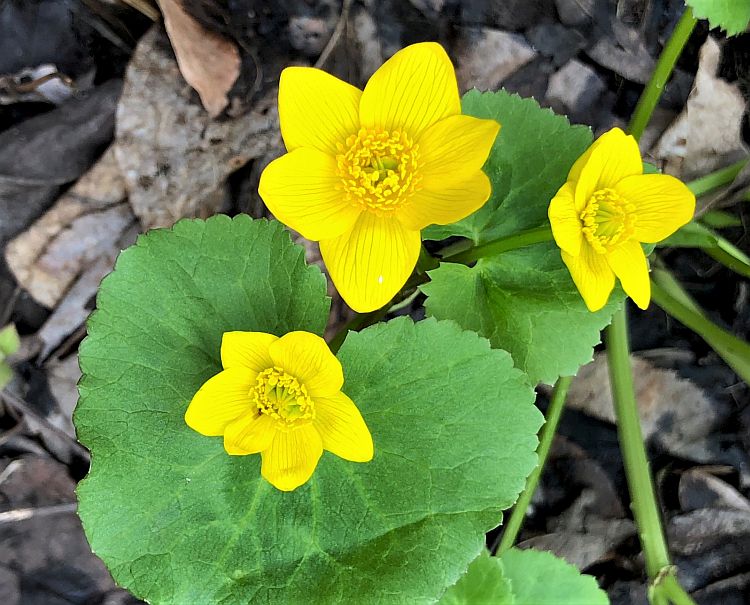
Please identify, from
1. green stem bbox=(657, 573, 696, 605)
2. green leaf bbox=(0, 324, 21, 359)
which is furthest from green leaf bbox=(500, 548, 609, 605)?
green leaf bbox=(0, 324, 21, 359)

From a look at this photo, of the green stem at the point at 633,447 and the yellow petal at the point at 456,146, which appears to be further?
the green stem at the point at 633,447

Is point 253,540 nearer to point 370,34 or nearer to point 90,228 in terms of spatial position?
point 90,228

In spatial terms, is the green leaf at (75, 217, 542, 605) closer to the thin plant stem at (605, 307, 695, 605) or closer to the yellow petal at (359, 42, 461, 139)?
the yellow petal at (359, 42, 461, 139)

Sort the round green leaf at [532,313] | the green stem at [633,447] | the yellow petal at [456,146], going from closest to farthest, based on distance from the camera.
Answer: the yellow petal at [456,146], the round green leaf at [532,313], the green stem at [633,447]

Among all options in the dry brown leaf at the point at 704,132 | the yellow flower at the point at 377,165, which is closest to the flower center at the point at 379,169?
the yellow flower at the point at 377,165

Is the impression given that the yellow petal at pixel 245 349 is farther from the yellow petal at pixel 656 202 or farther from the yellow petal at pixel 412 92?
the yellow petal at pixel 656 202

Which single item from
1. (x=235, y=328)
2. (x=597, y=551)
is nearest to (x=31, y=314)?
(x=235, y=328)
